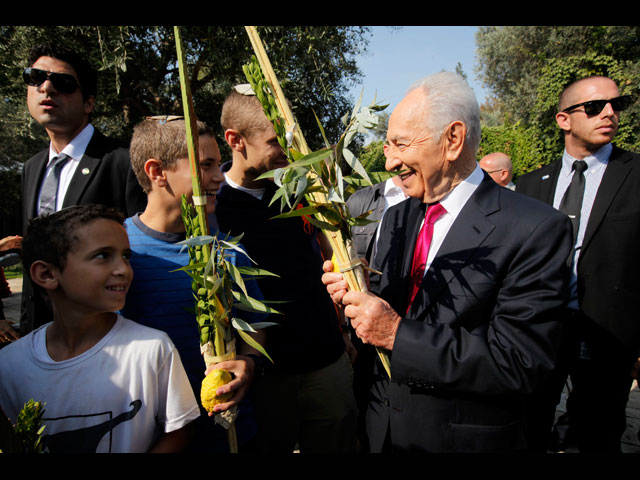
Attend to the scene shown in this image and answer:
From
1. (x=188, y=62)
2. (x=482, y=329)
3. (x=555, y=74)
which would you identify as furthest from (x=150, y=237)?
(x=555, y=74)

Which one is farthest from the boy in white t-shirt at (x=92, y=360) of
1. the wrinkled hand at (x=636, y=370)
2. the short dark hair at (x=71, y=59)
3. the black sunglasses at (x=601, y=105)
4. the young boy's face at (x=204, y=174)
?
the black sunglasses at (x=601, y=105)

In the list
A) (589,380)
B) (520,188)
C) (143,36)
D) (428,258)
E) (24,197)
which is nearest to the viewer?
(428,258)

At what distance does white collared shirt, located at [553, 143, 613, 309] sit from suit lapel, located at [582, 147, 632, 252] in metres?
0.05

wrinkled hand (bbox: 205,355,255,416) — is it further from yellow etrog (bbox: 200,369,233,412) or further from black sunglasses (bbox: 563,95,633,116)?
black sunglasses (bbox: 563,95,633,116)

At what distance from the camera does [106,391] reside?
155cm

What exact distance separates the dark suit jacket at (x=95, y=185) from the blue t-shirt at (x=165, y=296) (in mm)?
867

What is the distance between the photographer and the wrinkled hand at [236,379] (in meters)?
1.52

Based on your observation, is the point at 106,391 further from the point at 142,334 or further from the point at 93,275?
the point at 93,275

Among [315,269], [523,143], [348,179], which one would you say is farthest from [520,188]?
[523,143]

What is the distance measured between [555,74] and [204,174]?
45.8 ft

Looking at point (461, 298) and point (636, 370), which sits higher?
point (461, 298)

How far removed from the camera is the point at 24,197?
9.30 ft

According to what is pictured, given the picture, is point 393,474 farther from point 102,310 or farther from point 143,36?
point 143,36

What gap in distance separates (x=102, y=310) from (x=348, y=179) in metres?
1.13
